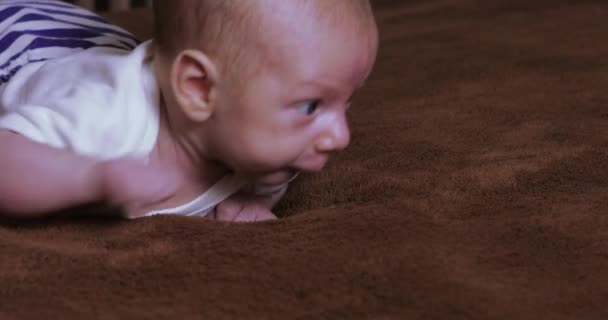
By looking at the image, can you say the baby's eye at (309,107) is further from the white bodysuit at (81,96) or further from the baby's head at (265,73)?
the white bodysuit at (81,96)

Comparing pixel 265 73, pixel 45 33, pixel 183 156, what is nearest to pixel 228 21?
pixel 265 73

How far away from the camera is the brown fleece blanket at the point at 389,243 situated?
632 millimetres

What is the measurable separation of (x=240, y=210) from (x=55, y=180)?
10.4 inches

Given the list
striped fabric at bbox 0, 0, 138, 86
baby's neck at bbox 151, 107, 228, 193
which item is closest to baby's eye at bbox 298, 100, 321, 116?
baby's neck at bbox 151, 107, 228, 193

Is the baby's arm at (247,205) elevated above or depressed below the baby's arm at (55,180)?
below

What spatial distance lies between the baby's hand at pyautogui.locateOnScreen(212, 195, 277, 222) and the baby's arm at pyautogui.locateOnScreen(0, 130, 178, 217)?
0.61 feet

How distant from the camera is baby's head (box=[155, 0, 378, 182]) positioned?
2.58 feet

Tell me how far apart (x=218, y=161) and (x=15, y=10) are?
418 millimetres

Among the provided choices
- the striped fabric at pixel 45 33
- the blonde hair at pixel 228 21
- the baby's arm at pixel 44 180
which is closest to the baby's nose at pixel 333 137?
the blonde hair at pixel 228 21

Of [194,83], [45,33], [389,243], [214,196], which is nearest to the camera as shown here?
[389,243]

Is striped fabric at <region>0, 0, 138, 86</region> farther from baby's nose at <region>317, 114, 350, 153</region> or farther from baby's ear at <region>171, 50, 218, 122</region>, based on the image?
baby's nose at <region>317, 114, 350, 153</region>

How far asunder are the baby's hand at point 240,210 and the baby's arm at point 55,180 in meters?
Answer: 0.19

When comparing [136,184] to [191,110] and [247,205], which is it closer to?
[191,110]

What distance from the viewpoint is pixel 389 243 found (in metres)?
0.73
